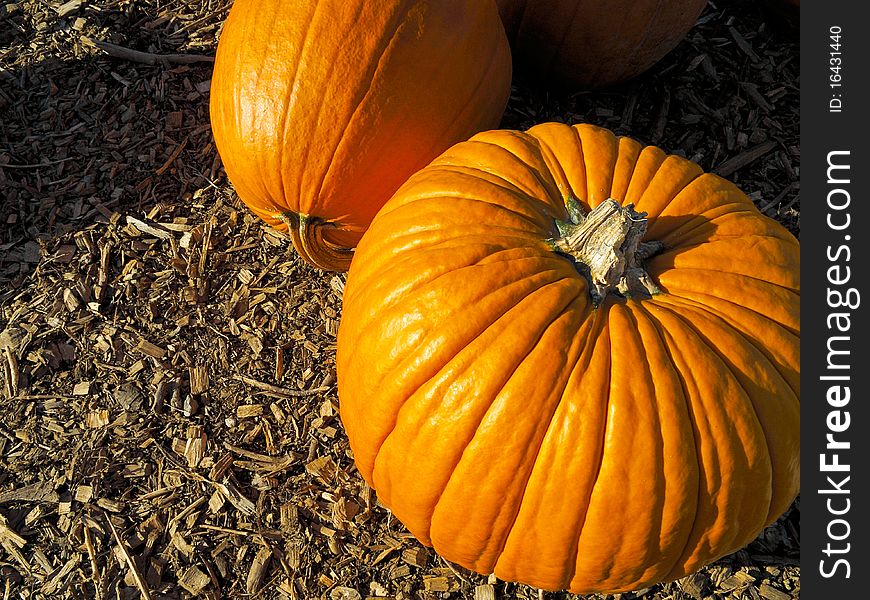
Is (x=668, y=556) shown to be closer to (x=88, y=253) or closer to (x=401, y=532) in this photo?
(x=401, y=532)

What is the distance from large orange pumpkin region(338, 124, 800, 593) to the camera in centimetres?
201

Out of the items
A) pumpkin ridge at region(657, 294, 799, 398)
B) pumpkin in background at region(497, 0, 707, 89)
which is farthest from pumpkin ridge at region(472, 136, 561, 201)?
pumpkin in background at region(497, 0, 707, 89)

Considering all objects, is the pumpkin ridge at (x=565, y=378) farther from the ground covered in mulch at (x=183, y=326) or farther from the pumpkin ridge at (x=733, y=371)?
the ground covered in mulch at (x=183, y=326)

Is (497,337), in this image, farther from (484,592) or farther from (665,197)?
(484,592)

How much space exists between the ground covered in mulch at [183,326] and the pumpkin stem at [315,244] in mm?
Result: 217

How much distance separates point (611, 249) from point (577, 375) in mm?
363

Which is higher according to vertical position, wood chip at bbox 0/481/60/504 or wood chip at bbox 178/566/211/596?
wood chip at bbox 0/481/60/504

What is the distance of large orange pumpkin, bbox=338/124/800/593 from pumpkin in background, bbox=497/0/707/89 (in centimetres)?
133

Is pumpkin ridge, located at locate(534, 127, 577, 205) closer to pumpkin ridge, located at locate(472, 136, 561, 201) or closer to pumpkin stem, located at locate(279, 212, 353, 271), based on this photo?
pumpkin ridge, located at locate(472, 136, 561, 201)

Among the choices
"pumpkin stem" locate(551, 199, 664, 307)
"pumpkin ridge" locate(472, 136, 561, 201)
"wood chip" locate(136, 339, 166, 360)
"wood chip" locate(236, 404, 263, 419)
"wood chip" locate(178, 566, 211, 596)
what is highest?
"pumpkin ridge" locate(472, 136, 561, 201)

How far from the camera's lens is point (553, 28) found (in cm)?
346

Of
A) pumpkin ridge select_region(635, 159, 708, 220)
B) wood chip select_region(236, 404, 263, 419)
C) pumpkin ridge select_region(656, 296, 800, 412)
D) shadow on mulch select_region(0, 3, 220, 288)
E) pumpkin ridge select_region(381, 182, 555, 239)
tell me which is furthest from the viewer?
shadow on mulch select_region(0, 3, 220, 288)

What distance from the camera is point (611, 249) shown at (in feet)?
6.83

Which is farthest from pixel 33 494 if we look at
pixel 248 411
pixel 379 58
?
pixel 379 58
